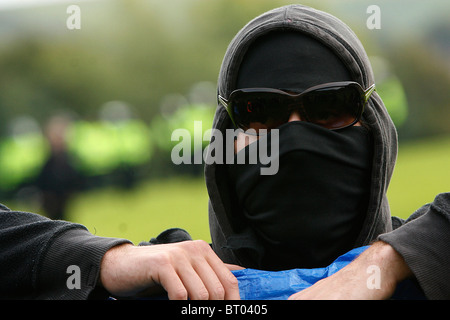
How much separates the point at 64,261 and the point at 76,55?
87.8 ft

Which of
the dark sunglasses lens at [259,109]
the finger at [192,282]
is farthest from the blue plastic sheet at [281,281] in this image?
the dark sunglasses lens at [259,109]

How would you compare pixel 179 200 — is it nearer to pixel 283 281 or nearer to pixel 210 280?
pixel 283 281

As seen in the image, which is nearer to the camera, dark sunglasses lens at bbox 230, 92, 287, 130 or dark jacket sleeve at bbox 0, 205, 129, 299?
dark jacket sleeve at bbox 0, 205, 129, 299

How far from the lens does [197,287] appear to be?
1663 millimetres

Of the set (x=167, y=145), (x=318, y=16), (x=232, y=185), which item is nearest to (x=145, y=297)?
(x=232, y=185)

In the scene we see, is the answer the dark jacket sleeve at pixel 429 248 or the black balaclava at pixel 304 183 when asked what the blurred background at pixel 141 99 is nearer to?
the black balaclava at pixel 304 183

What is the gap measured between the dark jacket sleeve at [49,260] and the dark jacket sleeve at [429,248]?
88cm

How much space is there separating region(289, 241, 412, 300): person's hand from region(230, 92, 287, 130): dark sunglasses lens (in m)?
0.63

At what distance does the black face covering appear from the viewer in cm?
204

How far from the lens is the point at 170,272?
168cm

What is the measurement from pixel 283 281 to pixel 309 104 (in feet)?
2.11

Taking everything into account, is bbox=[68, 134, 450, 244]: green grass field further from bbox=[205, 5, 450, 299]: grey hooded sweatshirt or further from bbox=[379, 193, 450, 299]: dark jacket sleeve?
bbox=[379, 193, 450, 299]: dark jacket sleeve

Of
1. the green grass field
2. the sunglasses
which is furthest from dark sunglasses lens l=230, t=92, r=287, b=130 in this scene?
the green grass field

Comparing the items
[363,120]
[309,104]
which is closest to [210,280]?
[309,104]
